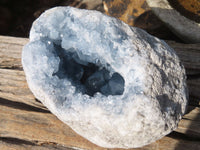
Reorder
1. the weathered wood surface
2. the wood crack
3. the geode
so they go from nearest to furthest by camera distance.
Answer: the geode → the weathered wood surface → the wood crack

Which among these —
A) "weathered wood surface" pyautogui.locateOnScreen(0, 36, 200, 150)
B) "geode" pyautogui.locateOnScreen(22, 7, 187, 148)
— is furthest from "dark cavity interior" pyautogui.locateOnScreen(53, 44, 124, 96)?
"weathered wood surface" pyautogui.locateOnScreen(0, 36, 200, 150)

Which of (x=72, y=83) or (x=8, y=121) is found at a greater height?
(x=72, y=83)

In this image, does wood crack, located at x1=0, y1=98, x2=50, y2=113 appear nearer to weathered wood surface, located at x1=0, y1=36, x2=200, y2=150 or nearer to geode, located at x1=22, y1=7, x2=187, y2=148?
weathered wood surface, located at x1=0, y1=36, x2=200, y2=150

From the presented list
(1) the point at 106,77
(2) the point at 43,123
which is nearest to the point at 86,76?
(1) the point at 106,77

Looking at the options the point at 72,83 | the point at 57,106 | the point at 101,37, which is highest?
the point at 101,37

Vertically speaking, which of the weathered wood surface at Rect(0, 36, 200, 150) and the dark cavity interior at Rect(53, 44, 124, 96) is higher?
the dark cavity interior at Rect(53, 44, 124, 96)

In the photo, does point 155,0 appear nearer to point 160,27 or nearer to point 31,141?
point 160,27

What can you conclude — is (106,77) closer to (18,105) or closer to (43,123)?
(43,123)

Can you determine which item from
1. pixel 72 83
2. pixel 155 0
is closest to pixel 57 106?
pixel 72 83
